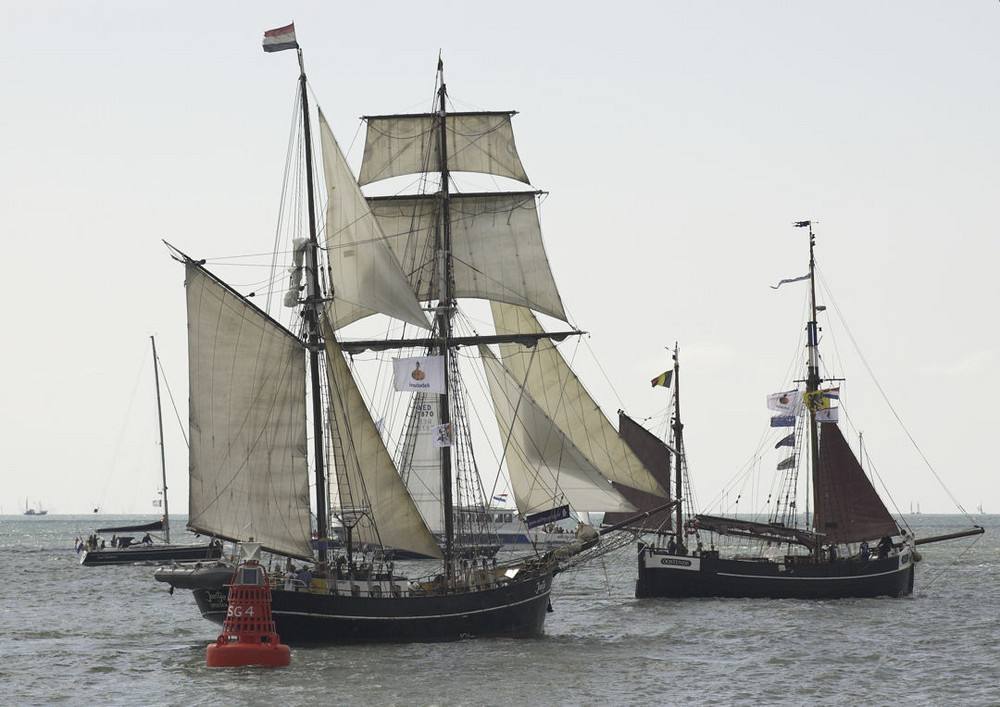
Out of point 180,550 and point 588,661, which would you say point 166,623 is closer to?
point 588,661

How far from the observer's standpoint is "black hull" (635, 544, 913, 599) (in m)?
67.4

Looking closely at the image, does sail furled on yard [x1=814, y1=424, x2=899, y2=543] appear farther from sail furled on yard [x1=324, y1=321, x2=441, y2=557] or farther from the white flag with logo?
sail furled on yard [x1=324, y1=321, x2=441, y2=557]

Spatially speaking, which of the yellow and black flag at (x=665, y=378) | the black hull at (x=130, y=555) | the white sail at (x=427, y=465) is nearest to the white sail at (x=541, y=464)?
the yellow and black flag at (x=665, y=378)

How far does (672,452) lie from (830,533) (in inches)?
332

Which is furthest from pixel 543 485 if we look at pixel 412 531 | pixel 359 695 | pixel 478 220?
pixel 359 695

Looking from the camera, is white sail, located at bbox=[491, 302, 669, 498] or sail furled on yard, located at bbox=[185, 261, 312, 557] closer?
sail furled on yard, located at bbox=[185, 261, 312, 557]

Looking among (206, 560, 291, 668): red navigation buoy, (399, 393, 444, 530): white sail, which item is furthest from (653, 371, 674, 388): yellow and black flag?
(206, 560, 291, 668): red navigation buoy

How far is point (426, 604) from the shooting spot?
46.9 metres

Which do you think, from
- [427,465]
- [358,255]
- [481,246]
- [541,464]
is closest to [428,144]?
[481,246]

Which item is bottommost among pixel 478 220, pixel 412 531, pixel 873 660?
pixel 873 660

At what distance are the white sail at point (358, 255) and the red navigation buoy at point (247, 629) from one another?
11.2 m

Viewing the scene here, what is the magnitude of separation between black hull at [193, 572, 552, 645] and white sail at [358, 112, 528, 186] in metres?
16.3

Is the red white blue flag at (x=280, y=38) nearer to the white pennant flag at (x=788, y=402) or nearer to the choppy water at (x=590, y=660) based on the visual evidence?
the choppy water at (x=590, y=660)

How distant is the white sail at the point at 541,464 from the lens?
52844 mm
